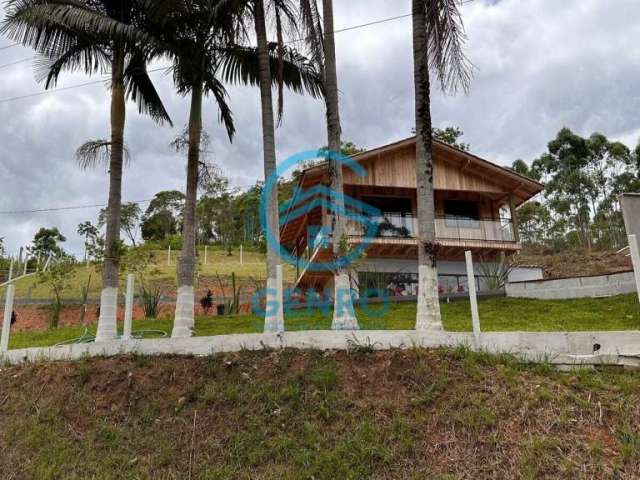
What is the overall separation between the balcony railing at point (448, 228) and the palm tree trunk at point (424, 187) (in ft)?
27.3

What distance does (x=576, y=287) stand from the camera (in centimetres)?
1232

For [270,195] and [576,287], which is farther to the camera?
[576,287]

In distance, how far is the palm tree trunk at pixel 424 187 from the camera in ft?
21.8

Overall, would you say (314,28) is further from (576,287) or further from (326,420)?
(576,287)

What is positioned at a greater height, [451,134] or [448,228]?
[451,134]

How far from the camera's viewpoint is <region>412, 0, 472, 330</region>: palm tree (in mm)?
6800

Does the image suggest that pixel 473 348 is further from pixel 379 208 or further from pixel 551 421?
pixel 379 208

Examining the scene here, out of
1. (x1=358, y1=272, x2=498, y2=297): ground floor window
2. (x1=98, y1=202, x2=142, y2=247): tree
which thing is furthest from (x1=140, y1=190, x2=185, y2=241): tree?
(x1=358, y1=272, x2=498, y2=297): ground floor window

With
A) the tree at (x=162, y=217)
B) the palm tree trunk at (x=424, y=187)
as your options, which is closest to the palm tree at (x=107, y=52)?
the palm tree trunk at (x=424, y=187)

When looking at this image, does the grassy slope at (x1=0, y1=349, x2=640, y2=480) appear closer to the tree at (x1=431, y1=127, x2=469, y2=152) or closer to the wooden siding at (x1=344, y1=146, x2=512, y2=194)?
the wooden siding at (x1=344, y1=146, x2=512, y2=194)

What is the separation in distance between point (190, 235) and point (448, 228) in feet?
34.0

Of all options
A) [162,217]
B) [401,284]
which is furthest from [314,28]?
[162,217]

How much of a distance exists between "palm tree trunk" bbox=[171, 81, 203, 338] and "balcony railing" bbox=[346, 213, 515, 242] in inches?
289

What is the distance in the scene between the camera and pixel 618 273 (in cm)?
1166
